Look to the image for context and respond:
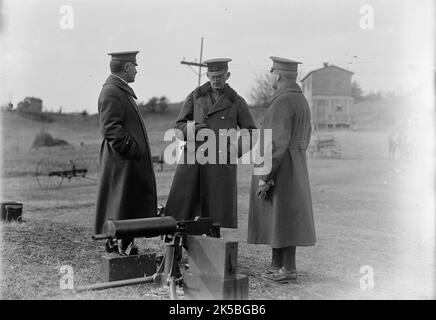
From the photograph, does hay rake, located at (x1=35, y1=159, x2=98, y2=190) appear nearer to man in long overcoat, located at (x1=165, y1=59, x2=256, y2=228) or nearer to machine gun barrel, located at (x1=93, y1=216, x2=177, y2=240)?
man in long overcoat, located at (x1=165, y1=59, x2=256, y2=228)

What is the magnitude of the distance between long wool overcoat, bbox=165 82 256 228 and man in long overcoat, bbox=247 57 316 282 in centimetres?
57

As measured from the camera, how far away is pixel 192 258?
477cm

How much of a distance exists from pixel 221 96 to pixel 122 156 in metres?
1.41

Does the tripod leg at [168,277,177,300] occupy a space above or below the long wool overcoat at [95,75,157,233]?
below

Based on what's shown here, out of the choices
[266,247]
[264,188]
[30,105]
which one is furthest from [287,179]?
[30,105]

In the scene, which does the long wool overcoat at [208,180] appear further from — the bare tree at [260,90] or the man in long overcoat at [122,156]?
the bare tree at [260,90]

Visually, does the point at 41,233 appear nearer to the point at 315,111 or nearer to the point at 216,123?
the point at 216,123

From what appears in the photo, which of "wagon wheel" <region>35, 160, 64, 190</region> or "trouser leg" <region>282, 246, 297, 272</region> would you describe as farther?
"wagon wheel" <region>35, 160, 64, 190</region>

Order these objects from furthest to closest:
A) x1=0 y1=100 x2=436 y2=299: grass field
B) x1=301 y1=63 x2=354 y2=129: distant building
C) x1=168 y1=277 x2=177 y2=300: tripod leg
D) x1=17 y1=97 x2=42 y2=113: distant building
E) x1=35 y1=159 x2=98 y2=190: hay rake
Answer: x1=301 y1=63 x2=354 y2=129: distant building, x1=35 y1=159 x2=98 y2=190: hay rake, x1=17 y1=97 x2=42 y2=113: distant building, x1=0 y1=100 x2=436 y2=299: grass field, x1=168 y1=277 x2=177 y2=300: tripod leg

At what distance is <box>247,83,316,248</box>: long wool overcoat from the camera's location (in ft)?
18.3

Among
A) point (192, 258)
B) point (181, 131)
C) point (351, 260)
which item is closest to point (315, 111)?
point (351, 260)

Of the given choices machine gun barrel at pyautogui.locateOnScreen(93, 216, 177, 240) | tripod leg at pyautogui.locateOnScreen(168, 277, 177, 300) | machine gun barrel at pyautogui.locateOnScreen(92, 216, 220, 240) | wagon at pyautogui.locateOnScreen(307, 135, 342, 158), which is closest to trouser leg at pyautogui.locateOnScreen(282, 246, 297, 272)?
machine gun barrel at pyautogui.locateOnScreen(92, 216, 220, 240)

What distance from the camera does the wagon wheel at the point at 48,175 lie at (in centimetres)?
1884

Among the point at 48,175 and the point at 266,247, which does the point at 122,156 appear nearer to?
the point at 266,247
